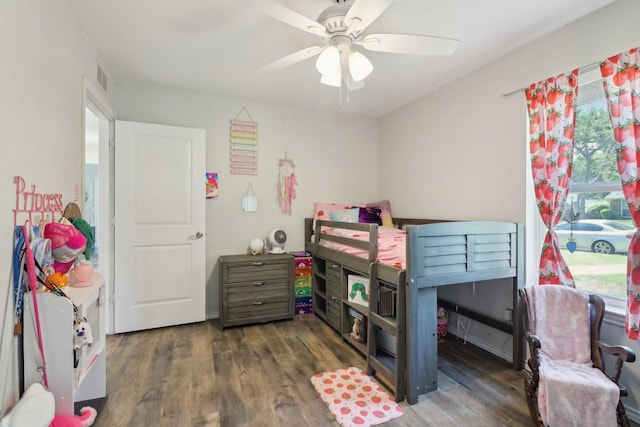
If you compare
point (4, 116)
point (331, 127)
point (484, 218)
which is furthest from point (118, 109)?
point (484, 218)

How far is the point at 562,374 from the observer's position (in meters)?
1.59

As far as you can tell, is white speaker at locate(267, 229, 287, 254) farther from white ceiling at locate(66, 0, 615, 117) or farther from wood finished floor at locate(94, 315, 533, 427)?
white ceiling at locate(66, 0, 615, 117)

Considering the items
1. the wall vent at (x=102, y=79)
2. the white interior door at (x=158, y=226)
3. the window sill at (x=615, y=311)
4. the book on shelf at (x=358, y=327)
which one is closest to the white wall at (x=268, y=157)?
the white interior door at (x=158, y=226)

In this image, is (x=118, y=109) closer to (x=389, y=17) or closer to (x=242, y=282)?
(x=242, y=282)

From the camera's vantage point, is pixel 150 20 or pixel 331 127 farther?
pixel 331 127

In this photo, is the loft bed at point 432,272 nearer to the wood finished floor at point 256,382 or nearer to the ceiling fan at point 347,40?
the wood finished floor at point 256,382

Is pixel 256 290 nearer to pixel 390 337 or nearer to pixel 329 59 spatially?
pixel 390 337

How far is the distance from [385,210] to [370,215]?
0.23m

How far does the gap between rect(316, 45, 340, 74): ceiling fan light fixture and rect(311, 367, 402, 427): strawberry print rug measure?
1.98 m

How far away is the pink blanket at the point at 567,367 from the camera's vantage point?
1.48 metres

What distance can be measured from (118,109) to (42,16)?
4.94ft

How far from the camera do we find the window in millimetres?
1863

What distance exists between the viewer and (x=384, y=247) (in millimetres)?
2326

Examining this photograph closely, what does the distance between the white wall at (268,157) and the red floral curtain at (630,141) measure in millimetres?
2568
